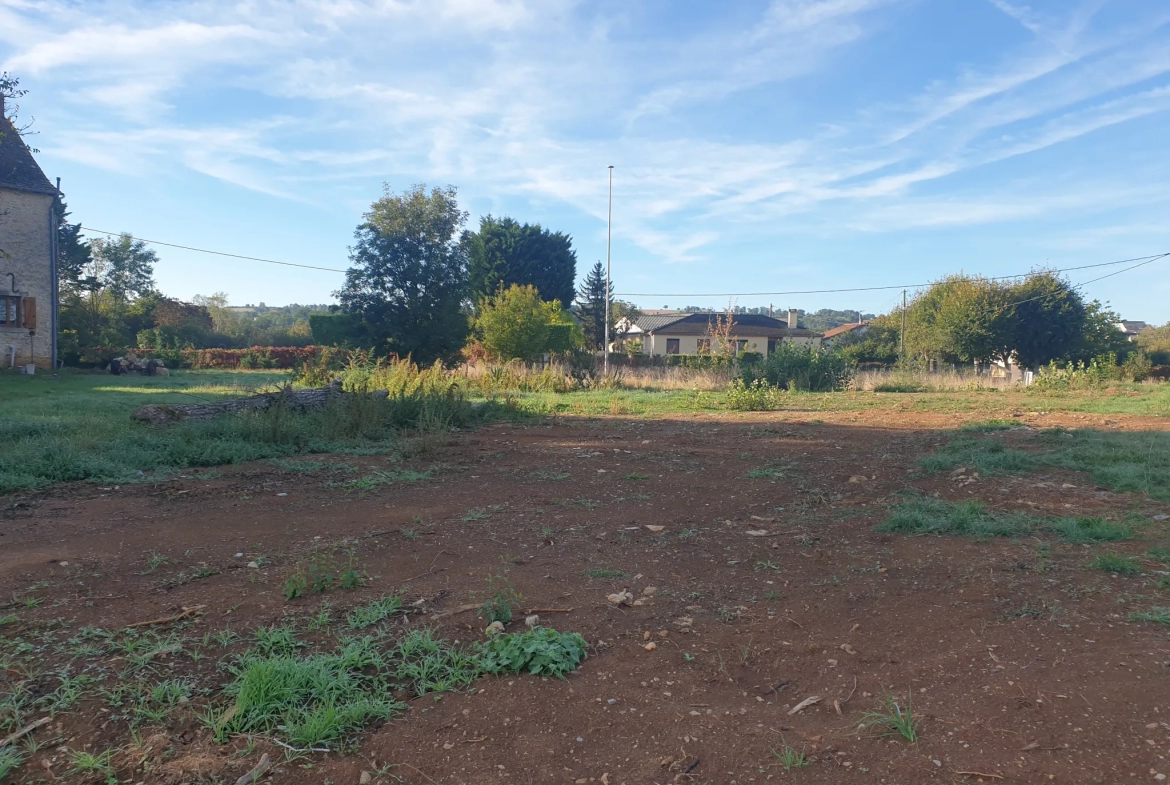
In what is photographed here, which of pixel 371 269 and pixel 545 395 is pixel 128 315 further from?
pixel 545 395

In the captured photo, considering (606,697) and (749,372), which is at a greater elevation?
(749,372)

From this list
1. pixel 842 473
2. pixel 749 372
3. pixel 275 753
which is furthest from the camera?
pixel 749 372

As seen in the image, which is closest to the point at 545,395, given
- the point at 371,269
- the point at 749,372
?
the point at 749,372

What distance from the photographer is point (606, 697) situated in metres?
2.88

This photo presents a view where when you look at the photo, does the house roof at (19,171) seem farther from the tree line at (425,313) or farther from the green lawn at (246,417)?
the tree line at (425,313)

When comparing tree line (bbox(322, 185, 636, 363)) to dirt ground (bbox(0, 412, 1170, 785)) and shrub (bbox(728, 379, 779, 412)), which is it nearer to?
shrub (bbox(728, 379, 779, 412))

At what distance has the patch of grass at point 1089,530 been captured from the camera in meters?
4.79

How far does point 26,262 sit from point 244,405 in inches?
681

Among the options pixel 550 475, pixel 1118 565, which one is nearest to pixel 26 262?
pixel 550 475

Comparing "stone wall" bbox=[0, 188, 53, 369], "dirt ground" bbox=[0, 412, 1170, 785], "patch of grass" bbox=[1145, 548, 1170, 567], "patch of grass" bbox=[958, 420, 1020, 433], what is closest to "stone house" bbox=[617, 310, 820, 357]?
"stone wall" bbox=[0, 188, 53, 369]

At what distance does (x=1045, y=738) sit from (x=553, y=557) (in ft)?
9.37

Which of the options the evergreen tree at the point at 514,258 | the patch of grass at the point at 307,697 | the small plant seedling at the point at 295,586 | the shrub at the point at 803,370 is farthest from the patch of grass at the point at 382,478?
the evergreen tree at the point at 514,258

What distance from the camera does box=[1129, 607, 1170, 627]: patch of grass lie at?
337 centimetres

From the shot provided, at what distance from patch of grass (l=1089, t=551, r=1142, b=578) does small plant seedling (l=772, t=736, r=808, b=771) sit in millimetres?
2795
